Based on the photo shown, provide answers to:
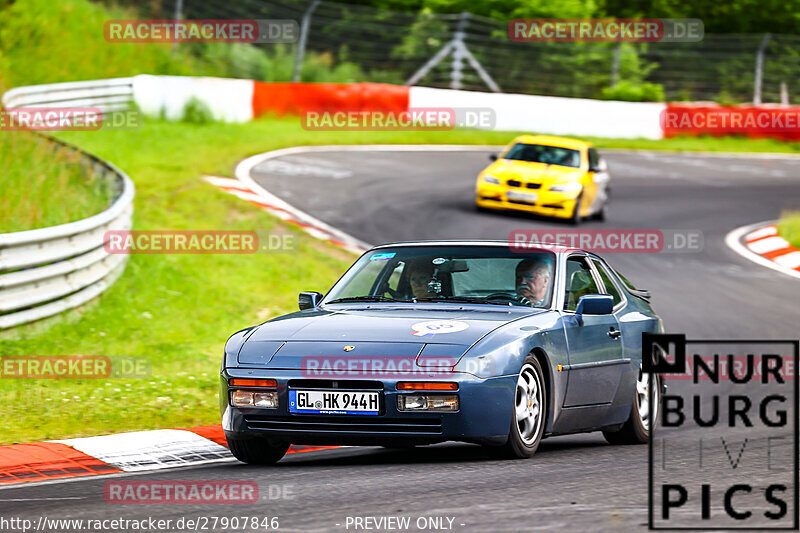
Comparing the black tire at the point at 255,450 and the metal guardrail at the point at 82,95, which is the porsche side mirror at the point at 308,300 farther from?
the metal guardrail at the point at 82,95

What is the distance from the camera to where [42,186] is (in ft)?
49.0

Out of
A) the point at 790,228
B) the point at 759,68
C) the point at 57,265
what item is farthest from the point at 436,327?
the point at 759,68

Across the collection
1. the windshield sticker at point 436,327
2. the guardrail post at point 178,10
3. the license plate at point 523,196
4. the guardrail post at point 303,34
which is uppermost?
the guardrail post at point 178,10

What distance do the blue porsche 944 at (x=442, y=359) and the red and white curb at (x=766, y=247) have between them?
9494mm

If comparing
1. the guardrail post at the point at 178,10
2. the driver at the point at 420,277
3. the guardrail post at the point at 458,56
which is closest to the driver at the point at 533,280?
the driver at the point at 420,277

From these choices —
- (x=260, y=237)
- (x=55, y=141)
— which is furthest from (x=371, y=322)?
(x=55, y=141)

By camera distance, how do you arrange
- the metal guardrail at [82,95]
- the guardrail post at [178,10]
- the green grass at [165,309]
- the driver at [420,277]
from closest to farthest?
the driver at [420,277] → the green grass at [165,309] → the metal guardrail at [82,95] → the guardrail post at [178,10]

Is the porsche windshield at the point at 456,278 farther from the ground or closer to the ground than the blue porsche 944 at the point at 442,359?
farther from the ground

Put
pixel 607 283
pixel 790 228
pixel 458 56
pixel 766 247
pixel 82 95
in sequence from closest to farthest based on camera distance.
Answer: pixel 607 283
pixel 766 247
pixel 790 228
pixel 82 95
pixel 458 56

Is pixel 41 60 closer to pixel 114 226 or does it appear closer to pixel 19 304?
pixel 114 226

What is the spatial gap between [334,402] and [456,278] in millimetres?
1580

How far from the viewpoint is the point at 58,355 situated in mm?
10711

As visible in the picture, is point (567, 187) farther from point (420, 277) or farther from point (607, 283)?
point (420, 277)

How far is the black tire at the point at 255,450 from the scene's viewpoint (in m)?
7.12
